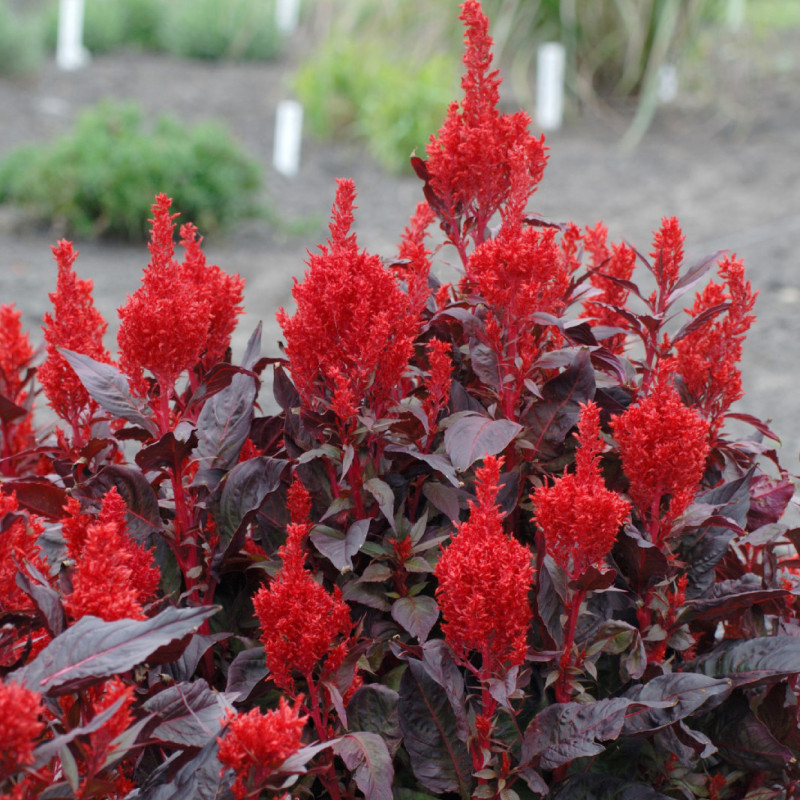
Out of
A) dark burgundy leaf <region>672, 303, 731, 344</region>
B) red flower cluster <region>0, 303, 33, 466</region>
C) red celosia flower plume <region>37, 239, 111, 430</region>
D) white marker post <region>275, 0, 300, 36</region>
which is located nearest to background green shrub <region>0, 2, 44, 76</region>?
white marker post <region>275, 0, 300, 36</region>

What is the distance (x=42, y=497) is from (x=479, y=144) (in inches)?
37.4

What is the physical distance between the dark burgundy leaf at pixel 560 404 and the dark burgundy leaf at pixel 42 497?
0.80 meters

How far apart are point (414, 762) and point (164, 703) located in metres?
0.42

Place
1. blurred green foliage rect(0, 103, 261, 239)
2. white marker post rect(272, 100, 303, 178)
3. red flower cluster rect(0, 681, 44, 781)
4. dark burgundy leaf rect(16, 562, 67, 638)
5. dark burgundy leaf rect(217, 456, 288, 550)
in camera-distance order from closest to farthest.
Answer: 1. red flower cluster rect(0, 681, 44, 781)
2. dark burgundy leaf rect(16, 562, 67, 638)
3. dark burgundy leaf rect(217, 456, 288, 550)
4. blurred green foliage rect(0, 103, 261, 239)
5. white marker post rect(272, 100, 303, 178)

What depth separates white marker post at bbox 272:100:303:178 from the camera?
821 cm

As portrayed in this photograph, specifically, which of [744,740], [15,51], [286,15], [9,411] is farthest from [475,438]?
[286,15]

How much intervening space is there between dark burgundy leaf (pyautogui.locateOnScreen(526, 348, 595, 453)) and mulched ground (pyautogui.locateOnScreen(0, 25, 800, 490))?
286cm

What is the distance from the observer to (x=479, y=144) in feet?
5.47

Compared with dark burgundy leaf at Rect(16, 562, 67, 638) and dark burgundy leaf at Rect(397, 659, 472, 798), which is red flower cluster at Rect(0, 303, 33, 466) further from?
dark burgundy leaf at Rect(397, 659, 472, 798)

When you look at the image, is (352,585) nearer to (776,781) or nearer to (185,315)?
(185,315)

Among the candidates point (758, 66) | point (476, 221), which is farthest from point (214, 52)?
point (476, 221)

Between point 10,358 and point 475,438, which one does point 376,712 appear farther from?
point 10,358

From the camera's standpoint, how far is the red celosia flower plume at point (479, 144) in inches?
66.1

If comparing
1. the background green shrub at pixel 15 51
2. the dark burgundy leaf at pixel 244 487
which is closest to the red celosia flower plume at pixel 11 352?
the dark burgundy leaf at pixel 244 487
